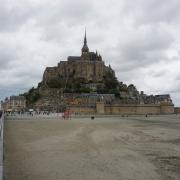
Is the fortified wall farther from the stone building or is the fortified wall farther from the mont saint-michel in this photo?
the stone building

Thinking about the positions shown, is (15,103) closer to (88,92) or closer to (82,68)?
(82,68)

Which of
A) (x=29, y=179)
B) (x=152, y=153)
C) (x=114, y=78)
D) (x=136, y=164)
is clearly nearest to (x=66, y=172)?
(x=29, y=179)

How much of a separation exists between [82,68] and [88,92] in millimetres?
14819

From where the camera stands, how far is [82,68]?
130750mm

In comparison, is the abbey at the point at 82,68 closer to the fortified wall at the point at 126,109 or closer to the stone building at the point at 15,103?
the stone building at the point at 15,103

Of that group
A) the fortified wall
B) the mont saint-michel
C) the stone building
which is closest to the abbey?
the mont saint-michel

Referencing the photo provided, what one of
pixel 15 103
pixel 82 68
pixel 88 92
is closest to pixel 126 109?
pixel 88 92

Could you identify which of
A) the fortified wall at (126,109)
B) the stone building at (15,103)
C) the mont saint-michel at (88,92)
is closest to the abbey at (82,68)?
the mont saint-michel at (88,92)

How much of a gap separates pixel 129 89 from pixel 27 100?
41.4 m

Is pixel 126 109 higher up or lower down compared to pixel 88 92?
lower down

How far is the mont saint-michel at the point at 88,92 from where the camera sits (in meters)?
107

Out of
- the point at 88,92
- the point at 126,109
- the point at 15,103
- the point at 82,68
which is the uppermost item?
the point at 82,68

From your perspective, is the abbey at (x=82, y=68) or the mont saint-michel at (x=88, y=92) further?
the abbey at (x=82, y=68)

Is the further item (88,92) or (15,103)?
(15,103)
